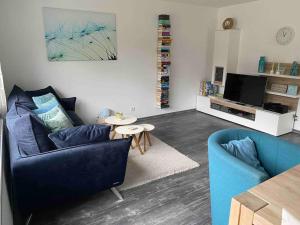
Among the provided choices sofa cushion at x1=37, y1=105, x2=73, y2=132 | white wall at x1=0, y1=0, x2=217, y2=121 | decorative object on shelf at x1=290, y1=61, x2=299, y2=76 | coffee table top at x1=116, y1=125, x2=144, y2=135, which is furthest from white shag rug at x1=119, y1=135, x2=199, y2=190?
decorative object on shelf at x1=290, y1=61, x2=299, y2=76

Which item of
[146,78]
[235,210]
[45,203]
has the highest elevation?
[146,78]

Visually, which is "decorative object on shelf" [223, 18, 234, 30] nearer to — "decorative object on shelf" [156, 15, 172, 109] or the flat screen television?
the flat screen television

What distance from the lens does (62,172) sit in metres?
1.86

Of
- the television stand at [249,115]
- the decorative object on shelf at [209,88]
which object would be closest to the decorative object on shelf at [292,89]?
the television stand at [249,115]

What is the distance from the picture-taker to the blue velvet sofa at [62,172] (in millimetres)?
1754

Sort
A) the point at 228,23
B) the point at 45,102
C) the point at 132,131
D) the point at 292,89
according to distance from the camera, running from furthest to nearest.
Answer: the point at 228,23 → the point at 292,89 → the point at 45,102 → the point at 132,131

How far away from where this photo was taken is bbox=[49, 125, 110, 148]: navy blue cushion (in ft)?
6.35

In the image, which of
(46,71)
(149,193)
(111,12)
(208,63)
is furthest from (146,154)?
(208,63)

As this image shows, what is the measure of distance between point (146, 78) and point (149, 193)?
9.67 feet

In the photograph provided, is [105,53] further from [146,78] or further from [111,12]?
[146,78]

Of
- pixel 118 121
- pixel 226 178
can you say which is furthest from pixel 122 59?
pixel 226 178

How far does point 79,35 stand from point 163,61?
69.6 inches

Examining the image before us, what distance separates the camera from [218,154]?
58.4 inches

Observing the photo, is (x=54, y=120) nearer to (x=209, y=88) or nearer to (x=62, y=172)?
(x=62, y=172)
